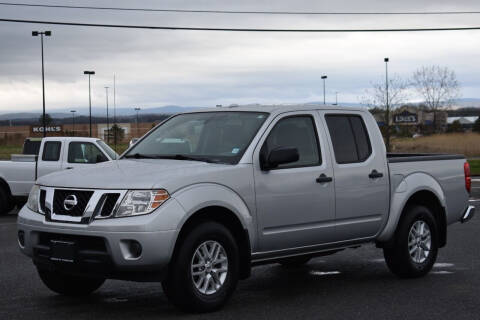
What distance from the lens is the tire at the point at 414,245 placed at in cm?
935

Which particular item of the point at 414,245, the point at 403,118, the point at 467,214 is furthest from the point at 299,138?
the point at 403,118

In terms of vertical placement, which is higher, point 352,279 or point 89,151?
point 89,151

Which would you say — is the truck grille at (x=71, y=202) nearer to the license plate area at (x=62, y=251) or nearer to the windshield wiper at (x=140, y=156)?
the license plate area at (x=62, y=251)

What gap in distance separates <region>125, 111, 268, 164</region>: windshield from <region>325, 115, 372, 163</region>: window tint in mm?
952

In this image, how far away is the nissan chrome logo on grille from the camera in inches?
281

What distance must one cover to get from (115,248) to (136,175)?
0.71 metres

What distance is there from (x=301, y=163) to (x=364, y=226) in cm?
109

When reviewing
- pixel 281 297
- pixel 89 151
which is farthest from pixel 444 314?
pixel 89 151

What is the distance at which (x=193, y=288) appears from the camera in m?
7.17

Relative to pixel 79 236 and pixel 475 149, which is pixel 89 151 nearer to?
pixel 79 236

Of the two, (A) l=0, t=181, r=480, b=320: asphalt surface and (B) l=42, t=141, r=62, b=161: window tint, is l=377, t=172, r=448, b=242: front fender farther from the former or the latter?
(B) l=42, t=141, r=62, b=161: window tint

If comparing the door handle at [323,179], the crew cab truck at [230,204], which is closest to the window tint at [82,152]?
the crew cab truck at [230,204]

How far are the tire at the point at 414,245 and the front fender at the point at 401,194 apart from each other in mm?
147

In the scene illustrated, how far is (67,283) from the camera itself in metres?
8.16
